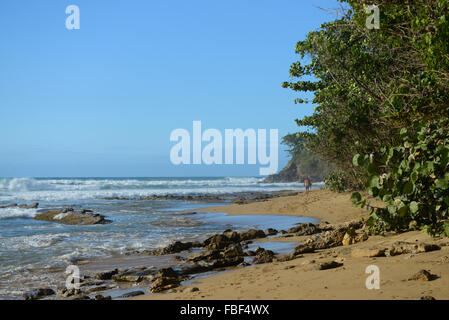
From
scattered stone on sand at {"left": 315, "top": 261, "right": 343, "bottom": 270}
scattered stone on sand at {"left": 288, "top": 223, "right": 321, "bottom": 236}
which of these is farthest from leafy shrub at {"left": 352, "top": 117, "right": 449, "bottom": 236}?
scattered stone on sand at {"left": 288, "top": 223, "right": 321, "bottom": 236}

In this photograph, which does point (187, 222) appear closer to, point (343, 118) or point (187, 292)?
point (343, 118)

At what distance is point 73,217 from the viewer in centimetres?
1956

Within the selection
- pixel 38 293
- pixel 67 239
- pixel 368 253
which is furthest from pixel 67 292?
pixel 67 239

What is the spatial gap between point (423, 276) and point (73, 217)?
17.5 meters

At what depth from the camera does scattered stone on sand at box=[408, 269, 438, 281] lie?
205 inches

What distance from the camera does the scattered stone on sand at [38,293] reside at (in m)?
7.02

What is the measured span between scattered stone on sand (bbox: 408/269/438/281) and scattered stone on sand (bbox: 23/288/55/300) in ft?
19.8

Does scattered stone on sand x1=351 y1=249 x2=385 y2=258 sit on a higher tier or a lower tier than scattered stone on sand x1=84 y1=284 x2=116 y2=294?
higher

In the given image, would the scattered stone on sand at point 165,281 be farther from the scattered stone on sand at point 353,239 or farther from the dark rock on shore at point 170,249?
the scattered stone on sand at point 353,239

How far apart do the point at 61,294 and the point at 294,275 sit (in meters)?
4.18

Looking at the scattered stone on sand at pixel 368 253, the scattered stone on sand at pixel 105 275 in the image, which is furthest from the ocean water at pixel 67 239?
the scattered stone on sand at pixel 368 253

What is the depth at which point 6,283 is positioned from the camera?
823 centimetres
